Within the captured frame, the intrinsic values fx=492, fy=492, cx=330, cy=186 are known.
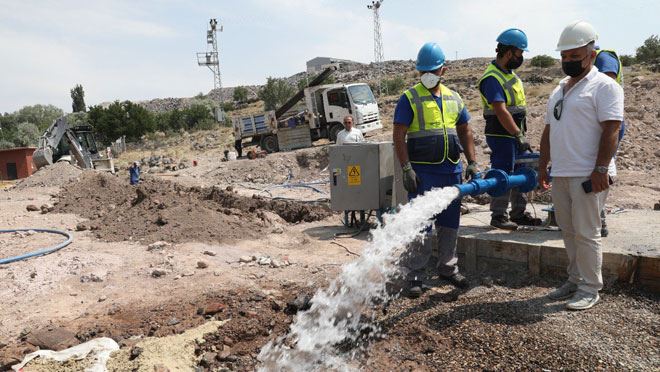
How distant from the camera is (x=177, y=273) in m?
5.55

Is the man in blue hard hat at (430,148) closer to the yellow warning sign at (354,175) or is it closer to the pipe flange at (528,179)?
the pipe flange at (528,179)

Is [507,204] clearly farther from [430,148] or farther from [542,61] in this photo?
[542,61]

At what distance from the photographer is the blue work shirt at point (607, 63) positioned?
4.18 meters

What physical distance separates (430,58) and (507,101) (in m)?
1.17

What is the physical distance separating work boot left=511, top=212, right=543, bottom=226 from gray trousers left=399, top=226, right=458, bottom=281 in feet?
4.23

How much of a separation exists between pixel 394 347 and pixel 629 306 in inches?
69.4

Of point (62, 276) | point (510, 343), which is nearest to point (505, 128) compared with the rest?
point (510, 343)

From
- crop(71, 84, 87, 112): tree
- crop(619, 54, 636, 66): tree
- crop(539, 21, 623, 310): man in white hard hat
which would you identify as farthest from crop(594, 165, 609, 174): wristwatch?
crop(71, 84, 87, 112): tree

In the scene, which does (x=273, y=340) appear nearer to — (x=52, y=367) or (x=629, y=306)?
(x=52, y=367)

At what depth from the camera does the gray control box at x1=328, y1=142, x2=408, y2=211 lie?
6.76 metres

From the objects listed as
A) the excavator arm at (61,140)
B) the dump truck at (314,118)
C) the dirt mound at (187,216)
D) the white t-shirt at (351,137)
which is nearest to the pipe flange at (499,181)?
the dirt mound at (187,216)

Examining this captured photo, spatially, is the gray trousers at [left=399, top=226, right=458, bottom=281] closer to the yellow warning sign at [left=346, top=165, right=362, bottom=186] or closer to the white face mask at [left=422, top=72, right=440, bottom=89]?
the white face mask at [left=422, top=72, right=440, bottom=89]

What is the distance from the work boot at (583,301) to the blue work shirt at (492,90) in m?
1.94

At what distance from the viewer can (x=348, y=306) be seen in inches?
163
